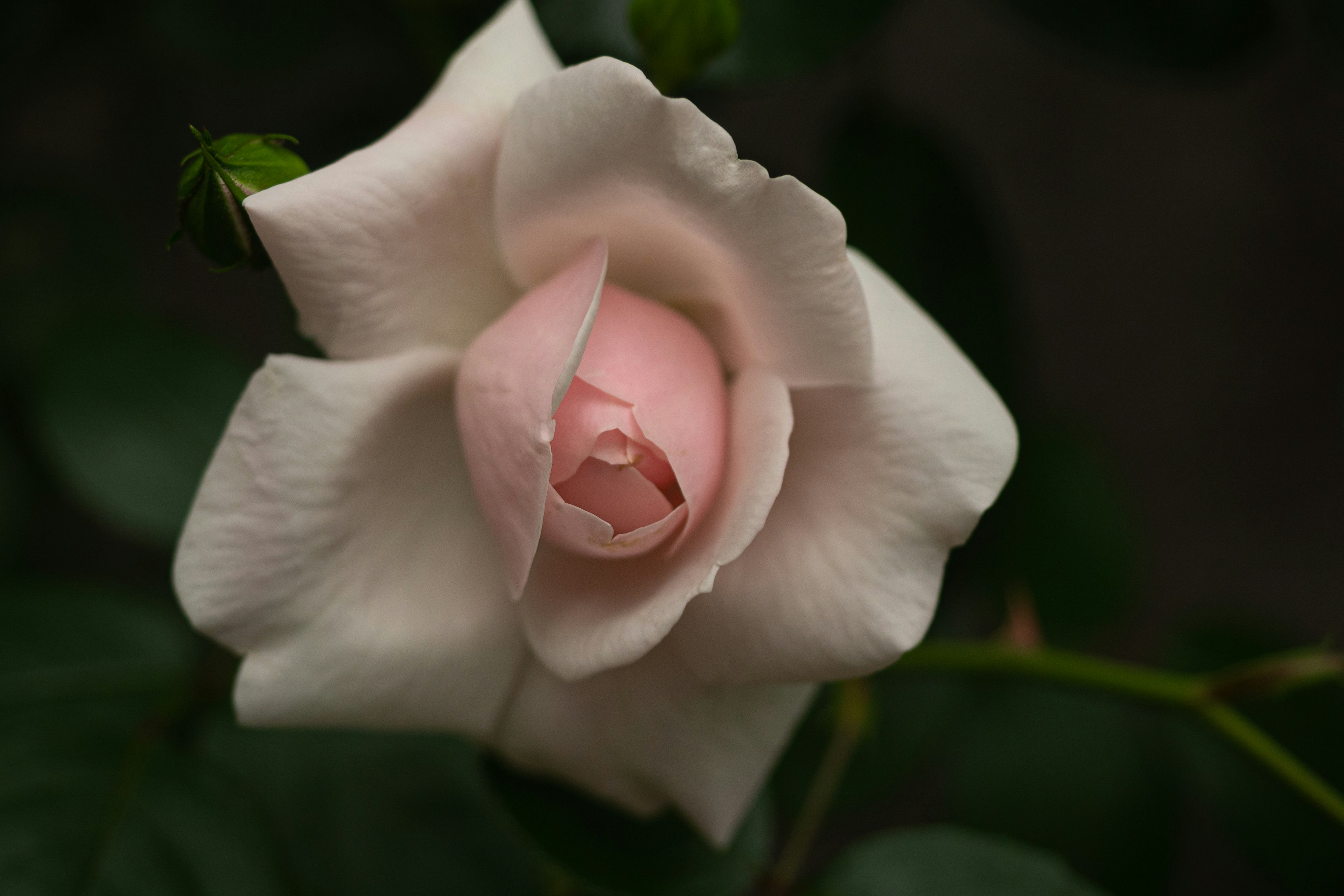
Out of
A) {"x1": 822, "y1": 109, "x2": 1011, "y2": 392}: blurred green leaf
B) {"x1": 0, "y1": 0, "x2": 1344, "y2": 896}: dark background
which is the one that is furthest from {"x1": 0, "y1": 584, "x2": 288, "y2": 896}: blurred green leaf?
{"x1": 822, "y1": 109, "x2": 1011, "y2": 392}: blurred green leaf

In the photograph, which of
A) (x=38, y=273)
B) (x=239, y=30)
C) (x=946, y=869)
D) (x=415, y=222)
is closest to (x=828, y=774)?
(x=946, y=869)

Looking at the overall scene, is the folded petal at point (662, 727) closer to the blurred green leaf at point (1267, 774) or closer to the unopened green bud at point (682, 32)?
the unopened green bud at point (682, 32)

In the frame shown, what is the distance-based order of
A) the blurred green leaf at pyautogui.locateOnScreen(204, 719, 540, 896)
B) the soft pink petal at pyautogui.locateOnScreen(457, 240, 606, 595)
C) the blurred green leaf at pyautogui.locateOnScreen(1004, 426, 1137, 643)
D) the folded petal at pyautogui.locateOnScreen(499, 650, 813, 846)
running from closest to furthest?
the soft pink petal at pyautogui.locateOnScreen(457, 240, 606, 595), the folded petal at pyautogui.locateOnScreen(499, 650, 813, 846), the blurred green leaf at pyautogui.locateOnScreen(204, 719, 540, 896), the blurred green leaf at pyautogui.locateOnScreen(1004, 426, 1137, 643)

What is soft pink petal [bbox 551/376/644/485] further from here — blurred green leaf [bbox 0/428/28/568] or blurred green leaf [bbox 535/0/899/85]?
blurred green leaf [bbox 0/428/28/568]

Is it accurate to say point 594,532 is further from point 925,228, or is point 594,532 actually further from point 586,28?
point 925,228

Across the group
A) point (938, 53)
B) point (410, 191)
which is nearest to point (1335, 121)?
point (938, 53)

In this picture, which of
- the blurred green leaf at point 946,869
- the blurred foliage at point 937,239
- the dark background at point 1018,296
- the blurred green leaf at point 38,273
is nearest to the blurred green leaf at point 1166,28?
the dark background at point 1018,296

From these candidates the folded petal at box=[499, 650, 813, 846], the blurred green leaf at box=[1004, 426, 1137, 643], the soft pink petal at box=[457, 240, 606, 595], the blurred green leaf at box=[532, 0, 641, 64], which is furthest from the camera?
the blurred green leaf at box=[1004, 426, 1137, 643]

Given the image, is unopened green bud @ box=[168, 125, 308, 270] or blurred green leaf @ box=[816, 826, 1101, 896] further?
blurred green leaf @ box=[816, 826, 1101, 896]
